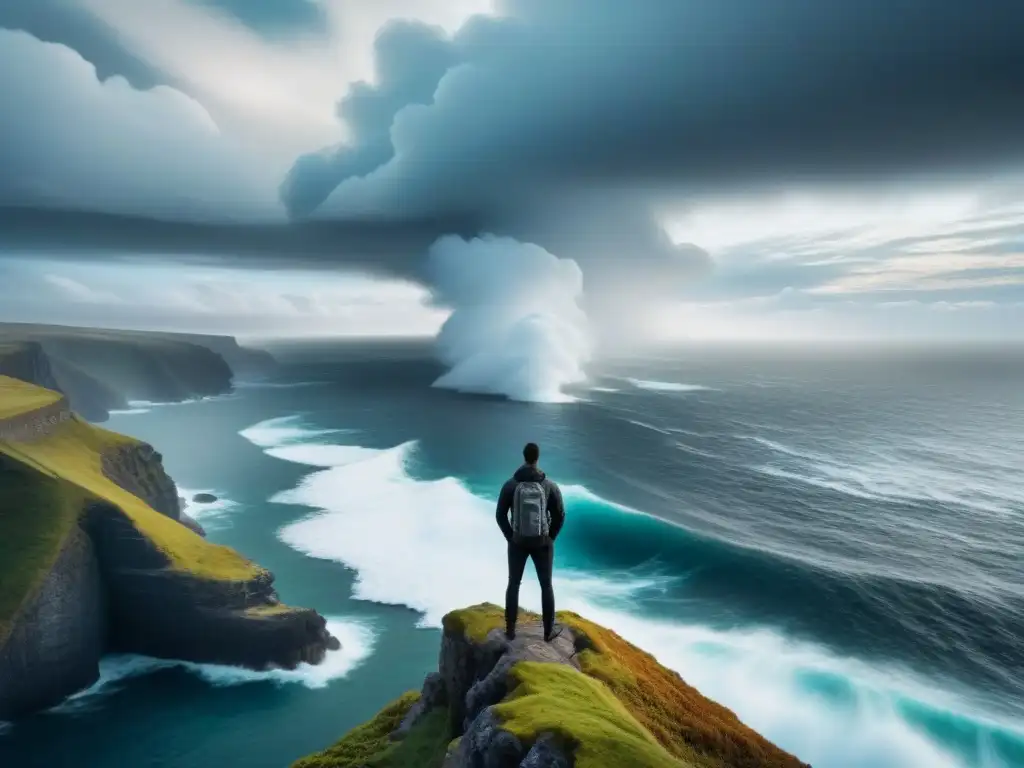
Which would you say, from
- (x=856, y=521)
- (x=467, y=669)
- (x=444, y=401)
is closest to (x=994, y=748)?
(x=467, y=669)

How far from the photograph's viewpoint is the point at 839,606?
108 feet

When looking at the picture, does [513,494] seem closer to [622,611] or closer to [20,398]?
[622,611]

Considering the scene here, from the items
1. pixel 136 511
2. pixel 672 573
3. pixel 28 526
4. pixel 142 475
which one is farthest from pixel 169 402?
pixel 672 573

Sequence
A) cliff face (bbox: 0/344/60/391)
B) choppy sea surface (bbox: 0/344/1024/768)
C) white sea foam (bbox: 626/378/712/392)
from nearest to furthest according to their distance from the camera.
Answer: choppy sea surface (bbox: 0/344/1024/768)
cliff face (bbox: 0/344/60/391)
white sea foam (bbox: 626/378/712/392)

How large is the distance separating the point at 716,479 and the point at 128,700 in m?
51.3

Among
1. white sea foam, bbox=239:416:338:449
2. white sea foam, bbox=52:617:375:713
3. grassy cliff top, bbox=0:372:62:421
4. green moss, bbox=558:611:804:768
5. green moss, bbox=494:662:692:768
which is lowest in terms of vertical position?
white sea foam, bbox=52:617:375:713

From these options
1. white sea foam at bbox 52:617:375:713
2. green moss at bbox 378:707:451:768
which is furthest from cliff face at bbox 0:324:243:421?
green moss at bbox 378:707:451:768

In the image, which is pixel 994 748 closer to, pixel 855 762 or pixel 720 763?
pixel 855 762

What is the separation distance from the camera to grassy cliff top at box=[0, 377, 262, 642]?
26.1 meters

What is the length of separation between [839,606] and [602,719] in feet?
102

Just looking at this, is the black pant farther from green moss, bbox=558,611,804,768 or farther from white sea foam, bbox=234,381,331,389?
white sea foam, bbox=234,381,331,389

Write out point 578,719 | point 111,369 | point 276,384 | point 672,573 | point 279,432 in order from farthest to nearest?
point 276,384 < point 111,369 < point 279,432 < point 672,573 < point 578,719

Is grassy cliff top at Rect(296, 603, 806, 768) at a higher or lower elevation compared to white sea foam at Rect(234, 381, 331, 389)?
higher

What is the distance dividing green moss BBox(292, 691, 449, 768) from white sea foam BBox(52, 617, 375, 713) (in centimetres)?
1412
